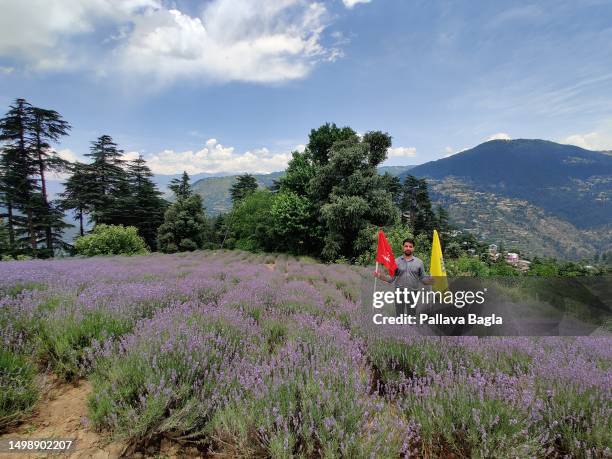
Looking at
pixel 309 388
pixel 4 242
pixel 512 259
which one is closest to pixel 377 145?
pixel 512 259

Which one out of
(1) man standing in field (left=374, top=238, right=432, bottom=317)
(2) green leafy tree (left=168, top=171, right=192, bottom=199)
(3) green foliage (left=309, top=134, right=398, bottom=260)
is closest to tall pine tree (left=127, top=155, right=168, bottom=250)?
(2) green leafy tree (left=168, top=171, right=192, bottom=199)

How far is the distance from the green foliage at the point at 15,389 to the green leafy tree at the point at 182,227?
30.4m

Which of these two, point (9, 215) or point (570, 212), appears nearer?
point (9, 215)

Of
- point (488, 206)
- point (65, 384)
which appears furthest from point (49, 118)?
point (488, 206)

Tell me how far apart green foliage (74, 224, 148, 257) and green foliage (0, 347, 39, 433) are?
21.9 m

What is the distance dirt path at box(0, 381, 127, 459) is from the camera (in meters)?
2.03

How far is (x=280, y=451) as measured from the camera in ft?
5.85

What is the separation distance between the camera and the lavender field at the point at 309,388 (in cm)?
197

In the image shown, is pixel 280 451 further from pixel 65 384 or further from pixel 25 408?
pixel 65 384

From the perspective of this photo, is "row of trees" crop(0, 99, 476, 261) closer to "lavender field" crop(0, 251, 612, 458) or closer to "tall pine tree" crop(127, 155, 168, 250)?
"tall pine tree" crop(127, 155, 168, 250)

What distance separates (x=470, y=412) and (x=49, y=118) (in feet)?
125

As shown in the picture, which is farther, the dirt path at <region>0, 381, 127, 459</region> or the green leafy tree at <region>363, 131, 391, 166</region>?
the green leafy tree at <region>363, 131, 391, 166</region>

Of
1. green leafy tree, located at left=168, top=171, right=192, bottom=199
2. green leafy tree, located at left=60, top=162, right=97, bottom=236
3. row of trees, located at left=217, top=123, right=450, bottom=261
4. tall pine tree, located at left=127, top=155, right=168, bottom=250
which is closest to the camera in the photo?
row of trees, located at left=217, top=123, right=450, bottom=261

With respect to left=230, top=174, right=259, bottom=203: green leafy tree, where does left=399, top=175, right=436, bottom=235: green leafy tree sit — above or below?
below
